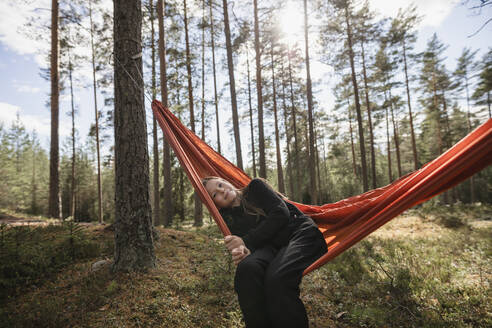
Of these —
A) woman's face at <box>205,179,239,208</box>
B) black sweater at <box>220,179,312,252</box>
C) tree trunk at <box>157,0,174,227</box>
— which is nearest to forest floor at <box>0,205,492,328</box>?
black sweater at <box>220,179,312,252</box>

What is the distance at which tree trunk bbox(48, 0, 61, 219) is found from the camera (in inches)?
272

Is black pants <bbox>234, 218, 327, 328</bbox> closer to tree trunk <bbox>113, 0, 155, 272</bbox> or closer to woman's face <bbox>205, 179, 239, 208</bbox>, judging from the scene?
woman's face <bbox>205, 179, 239, 208</bbox>

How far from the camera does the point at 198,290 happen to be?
8.23 ft

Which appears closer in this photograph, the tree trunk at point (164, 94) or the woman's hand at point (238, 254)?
the woman's hand at point (238, 254)

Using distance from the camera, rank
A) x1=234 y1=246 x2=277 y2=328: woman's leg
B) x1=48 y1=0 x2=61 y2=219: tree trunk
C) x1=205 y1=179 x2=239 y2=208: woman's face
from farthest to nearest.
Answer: x1=48 y1=0 x2=61 y2=219: tree trunk < x1=205 y1=179 x2=239 y2=208: woman's face < x1=234 y1=246 x2=277 y2=328: woman's leg

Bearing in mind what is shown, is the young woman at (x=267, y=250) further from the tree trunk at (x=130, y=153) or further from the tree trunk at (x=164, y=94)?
the tree trunk at (x=164, y=94)

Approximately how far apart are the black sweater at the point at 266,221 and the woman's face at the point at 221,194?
0.41ft

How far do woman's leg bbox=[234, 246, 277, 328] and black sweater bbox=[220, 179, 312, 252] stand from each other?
0.23 metres

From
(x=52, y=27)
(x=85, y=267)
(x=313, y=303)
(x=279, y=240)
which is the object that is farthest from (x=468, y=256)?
(x=52, y=27)

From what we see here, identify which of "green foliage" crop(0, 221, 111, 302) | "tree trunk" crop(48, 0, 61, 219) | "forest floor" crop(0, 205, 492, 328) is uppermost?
"tree trunk" crop(48, 0, 61, 219)

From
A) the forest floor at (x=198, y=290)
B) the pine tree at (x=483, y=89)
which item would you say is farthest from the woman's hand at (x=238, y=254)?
the pine tree at (x=483, y=89)

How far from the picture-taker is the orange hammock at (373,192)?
112cm

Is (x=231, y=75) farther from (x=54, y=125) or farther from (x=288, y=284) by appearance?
(x=288, y=284)

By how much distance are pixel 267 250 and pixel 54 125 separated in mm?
8362
